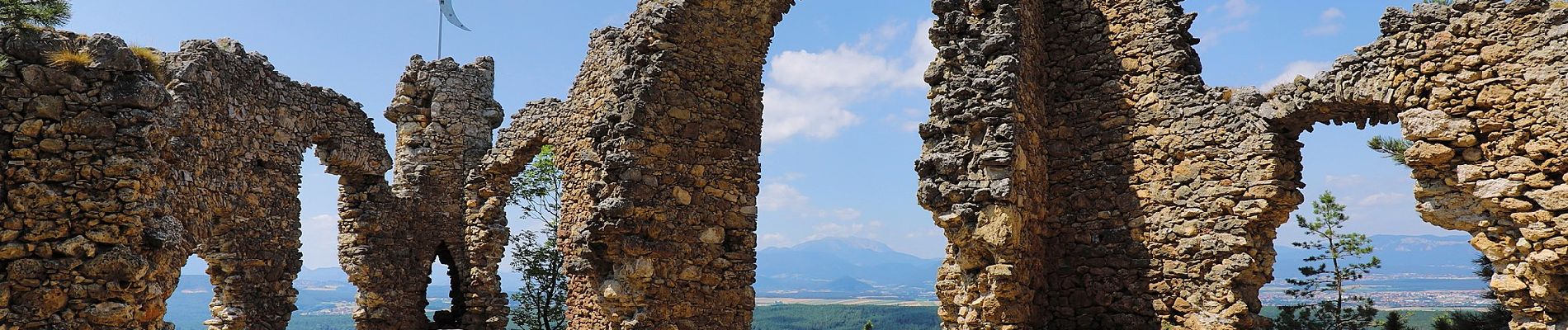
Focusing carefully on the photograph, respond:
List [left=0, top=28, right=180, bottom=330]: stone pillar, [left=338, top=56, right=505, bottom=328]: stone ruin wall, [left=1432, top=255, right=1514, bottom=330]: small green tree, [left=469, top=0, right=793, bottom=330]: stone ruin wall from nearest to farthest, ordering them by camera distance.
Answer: [left=0, top=28, right=180, bottom=330]: stone pillar → [left=1432, top=255, right=1514, bottom=330]: small green tree → [left=469, top=0, right=793, bottom=330]: stone ruin wall → [left=338, top=56, right=505, bottom=328]: stone ruin wall

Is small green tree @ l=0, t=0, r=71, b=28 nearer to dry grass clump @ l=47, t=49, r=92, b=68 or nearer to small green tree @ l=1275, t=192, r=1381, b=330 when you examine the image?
dry grass clump @ l=47, t=49, r=92, b=68

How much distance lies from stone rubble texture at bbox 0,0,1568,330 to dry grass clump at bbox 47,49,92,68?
5cm

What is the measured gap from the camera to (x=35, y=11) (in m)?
6.52

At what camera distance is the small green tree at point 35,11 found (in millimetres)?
6520

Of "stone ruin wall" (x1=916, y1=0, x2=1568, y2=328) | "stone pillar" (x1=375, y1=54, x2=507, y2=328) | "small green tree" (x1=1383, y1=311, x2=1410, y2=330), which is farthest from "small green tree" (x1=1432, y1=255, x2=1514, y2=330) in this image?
"stone pillar" (x1=375, y1=54, x2=507, y2=328)

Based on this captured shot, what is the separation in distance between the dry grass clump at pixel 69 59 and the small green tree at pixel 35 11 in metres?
0.24

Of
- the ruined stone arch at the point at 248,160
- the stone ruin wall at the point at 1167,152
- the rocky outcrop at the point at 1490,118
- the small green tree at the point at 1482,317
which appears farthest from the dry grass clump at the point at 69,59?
the small green tree at the point at 1482,317

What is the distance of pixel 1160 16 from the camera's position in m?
8.89

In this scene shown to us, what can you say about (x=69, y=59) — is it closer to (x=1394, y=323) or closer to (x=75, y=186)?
Answer: (x=75, y=186)

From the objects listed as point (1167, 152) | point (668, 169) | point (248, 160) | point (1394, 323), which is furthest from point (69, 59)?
point (1394, 323)

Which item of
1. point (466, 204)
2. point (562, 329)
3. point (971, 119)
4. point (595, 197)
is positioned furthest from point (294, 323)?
point (971, 119)

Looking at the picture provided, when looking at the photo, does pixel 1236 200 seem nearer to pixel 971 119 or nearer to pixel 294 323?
pixel 971 119

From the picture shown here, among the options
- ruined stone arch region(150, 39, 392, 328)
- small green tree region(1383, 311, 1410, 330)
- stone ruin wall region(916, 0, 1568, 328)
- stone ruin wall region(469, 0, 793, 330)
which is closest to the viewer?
stone ruin wall region(916, 0, 1568, 328)

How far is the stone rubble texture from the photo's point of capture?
6699 mm
